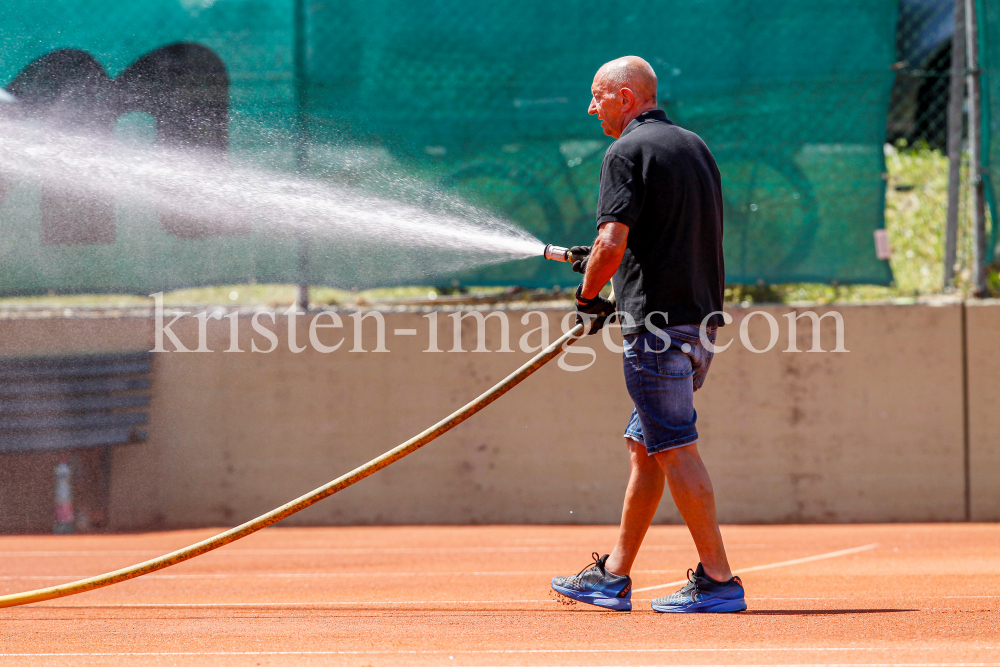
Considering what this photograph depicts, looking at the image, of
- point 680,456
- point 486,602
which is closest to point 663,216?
point 680,456

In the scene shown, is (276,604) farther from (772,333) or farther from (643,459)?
(772,333)

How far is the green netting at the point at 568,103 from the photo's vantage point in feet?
18.0

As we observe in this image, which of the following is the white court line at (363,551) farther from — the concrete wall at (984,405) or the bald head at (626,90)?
the bald head at (626,90)

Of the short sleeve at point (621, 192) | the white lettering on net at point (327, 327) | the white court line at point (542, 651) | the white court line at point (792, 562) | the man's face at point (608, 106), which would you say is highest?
the man's face at point (608, 106)

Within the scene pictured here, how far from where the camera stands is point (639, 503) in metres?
3.43

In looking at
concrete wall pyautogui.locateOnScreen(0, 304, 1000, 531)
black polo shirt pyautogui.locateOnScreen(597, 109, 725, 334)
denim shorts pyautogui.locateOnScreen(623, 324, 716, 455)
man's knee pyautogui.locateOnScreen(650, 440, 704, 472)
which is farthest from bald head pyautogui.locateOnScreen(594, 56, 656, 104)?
concrete wall pyautogui.locateOnScreen(0, 304, 1000, 531)

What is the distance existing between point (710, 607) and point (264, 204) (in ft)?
11.9

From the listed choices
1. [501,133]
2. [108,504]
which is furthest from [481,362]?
[108,504]

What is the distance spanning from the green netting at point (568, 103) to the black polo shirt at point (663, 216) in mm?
2215

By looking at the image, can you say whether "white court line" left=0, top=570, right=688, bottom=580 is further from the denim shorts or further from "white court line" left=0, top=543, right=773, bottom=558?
the denim shorts

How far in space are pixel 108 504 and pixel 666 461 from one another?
381 cm

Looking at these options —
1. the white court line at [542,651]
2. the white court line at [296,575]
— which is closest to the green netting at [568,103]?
the white court line at [296,575]

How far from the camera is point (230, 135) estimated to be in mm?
5348

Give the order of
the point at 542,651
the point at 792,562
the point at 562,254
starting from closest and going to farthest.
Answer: the point at 542,651 < the point at 562,254 < the point at 792,562
